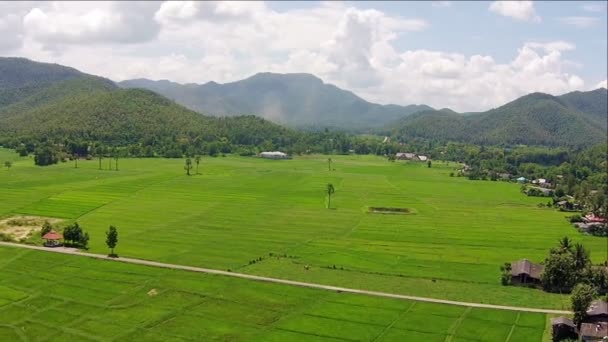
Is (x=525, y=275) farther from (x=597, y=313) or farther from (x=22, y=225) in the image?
(x=22, y=225)

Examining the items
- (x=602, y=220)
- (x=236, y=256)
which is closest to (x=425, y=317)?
(x=236, y=256)

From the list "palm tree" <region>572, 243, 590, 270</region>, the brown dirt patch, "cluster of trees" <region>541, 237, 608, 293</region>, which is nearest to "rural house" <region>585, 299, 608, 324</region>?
"cluster of trees" <region>541, 237, 608, 293</region>

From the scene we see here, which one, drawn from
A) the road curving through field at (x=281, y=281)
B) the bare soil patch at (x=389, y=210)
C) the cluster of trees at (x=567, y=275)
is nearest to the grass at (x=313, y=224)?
the road curving through field at (x=281, y=281)

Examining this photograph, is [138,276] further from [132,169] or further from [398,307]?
Result: [132,169]

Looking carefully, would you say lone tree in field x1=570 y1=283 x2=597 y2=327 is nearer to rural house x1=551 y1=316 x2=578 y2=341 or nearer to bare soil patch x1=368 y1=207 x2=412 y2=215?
rural house x1=551 y1=316 x2=578 y2=341

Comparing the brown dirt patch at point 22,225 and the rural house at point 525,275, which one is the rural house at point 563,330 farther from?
the brown dirt patch at point 22,225

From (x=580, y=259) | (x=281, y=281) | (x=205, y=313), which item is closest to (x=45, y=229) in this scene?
(x=281, y=281)
